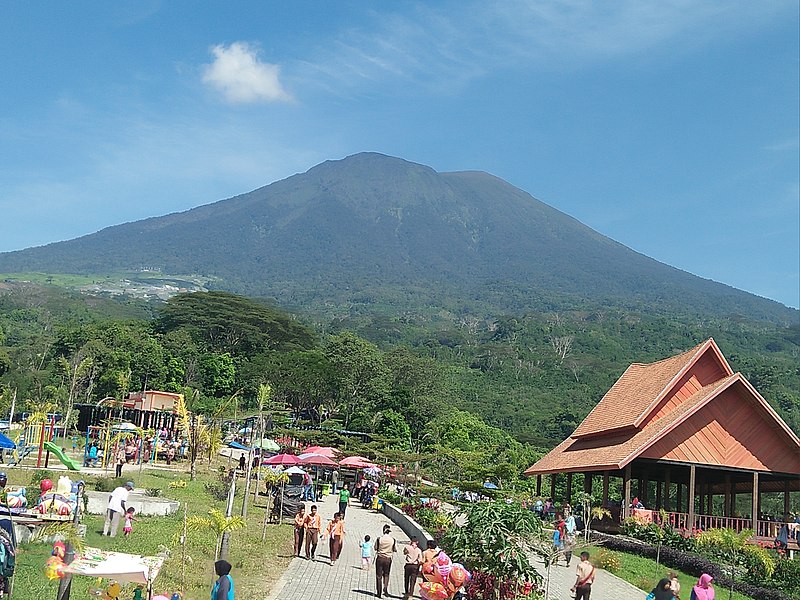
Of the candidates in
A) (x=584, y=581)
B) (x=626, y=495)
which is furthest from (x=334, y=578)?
(x=626, y=495)

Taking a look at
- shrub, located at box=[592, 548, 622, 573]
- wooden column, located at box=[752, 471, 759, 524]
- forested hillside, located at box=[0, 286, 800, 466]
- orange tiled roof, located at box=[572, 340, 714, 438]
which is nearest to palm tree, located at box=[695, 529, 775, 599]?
shrub, located at box=[592, 548, 622, 573]

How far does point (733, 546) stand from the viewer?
1766 cm

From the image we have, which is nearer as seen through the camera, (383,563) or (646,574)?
(383,563)

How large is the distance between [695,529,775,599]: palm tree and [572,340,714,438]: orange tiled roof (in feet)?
16.1

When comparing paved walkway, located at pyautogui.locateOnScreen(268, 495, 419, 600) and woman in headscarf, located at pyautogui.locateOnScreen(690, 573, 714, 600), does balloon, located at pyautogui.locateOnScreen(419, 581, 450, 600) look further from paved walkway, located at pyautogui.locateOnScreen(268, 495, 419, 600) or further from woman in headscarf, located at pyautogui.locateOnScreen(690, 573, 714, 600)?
woman in headscarf, located at pyautogui.locateOnScreen(690, 573, 714, 600)

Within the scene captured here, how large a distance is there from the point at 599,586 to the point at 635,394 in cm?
1079

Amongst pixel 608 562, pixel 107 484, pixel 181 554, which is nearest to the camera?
pixel 181 554

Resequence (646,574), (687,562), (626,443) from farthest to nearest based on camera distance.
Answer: (626,443) → (687,562) → (646,574)

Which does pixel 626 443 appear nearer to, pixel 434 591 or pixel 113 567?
pixel 434 591

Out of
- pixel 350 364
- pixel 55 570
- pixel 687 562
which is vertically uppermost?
pixel 350 364

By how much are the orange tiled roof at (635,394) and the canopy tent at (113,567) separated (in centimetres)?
1696

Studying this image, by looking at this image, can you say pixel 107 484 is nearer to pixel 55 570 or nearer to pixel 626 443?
pixel 626 443

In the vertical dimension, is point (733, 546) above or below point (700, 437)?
below

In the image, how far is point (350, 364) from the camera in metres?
59.1
